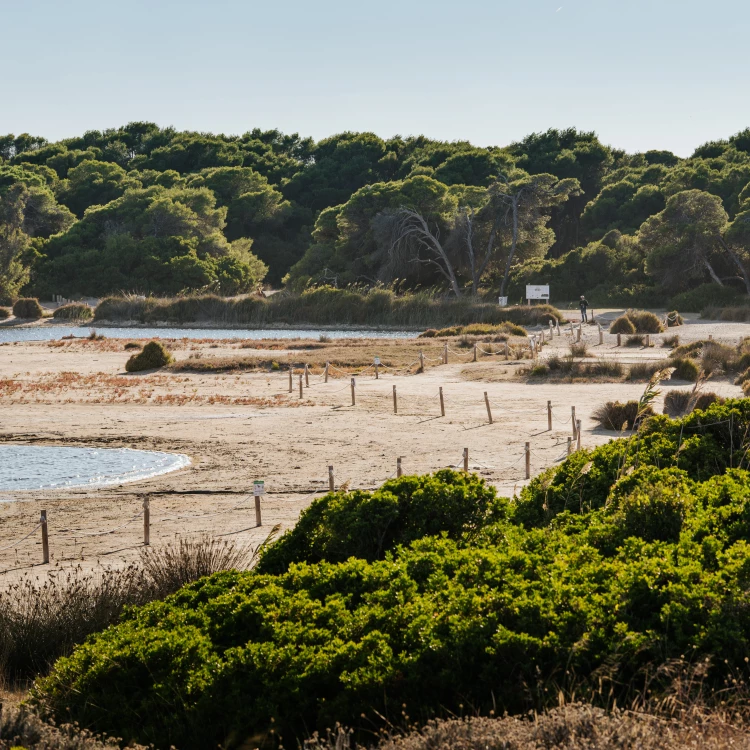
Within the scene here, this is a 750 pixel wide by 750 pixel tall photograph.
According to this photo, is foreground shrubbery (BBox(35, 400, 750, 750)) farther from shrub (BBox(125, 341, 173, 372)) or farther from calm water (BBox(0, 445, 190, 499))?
shrub (BBox(125, 341, 173, 372))

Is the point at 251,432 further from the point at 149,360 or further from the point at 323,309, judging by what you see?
the point at 323,309

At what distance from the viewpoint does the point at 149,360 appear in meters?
33.1

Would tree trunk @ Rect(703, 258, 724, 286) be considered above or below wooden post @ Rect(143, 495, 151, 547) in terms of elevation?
above

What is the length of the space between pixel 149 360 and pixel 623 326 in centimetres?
2050

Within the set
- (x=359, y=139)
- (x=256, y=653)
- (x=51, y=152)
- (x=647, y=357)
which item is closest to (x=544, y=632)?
(x=256, y=653)

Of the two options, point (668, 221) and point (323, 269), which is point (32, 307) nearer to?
point (323, 269)

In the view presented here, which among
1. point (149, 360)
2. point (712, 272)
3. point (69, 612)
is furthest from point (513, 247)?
point (69, 612)

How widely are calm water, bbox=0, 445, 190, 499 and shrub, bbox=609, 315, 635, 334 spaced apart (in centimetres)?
2886

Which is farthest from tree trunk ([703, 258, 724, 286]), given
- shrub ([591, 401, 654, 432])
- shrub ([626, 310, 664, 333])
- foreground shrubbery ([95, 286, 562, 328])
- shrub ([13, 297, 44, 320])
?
shrub ([13, 297, 44, 320])

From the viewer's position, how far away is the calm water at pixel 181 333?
49.8m

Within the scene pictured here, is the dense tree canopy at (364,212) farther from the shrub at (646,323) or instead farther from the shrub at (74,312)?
the shrub at (646,323)

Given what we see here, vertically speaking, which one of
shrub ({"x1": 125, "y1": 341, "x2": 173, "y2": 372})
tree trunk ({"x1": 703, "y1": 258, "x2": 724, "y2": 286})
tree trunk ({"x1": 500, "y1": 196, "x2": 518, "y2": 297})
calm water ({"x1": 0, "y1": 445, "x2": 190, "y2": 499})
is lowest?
calm water ({"x1": 0, "y1": 445, "x2": 190, "y2": 499})

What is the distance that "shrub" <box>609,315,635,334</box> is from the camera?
42.3 meters

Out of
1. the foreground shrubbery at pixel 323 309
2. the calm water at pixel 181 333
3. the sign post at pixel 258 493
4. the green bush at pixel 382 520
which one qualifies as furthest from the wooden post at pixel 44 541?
the foreground shrubbery at pixel 323 309
